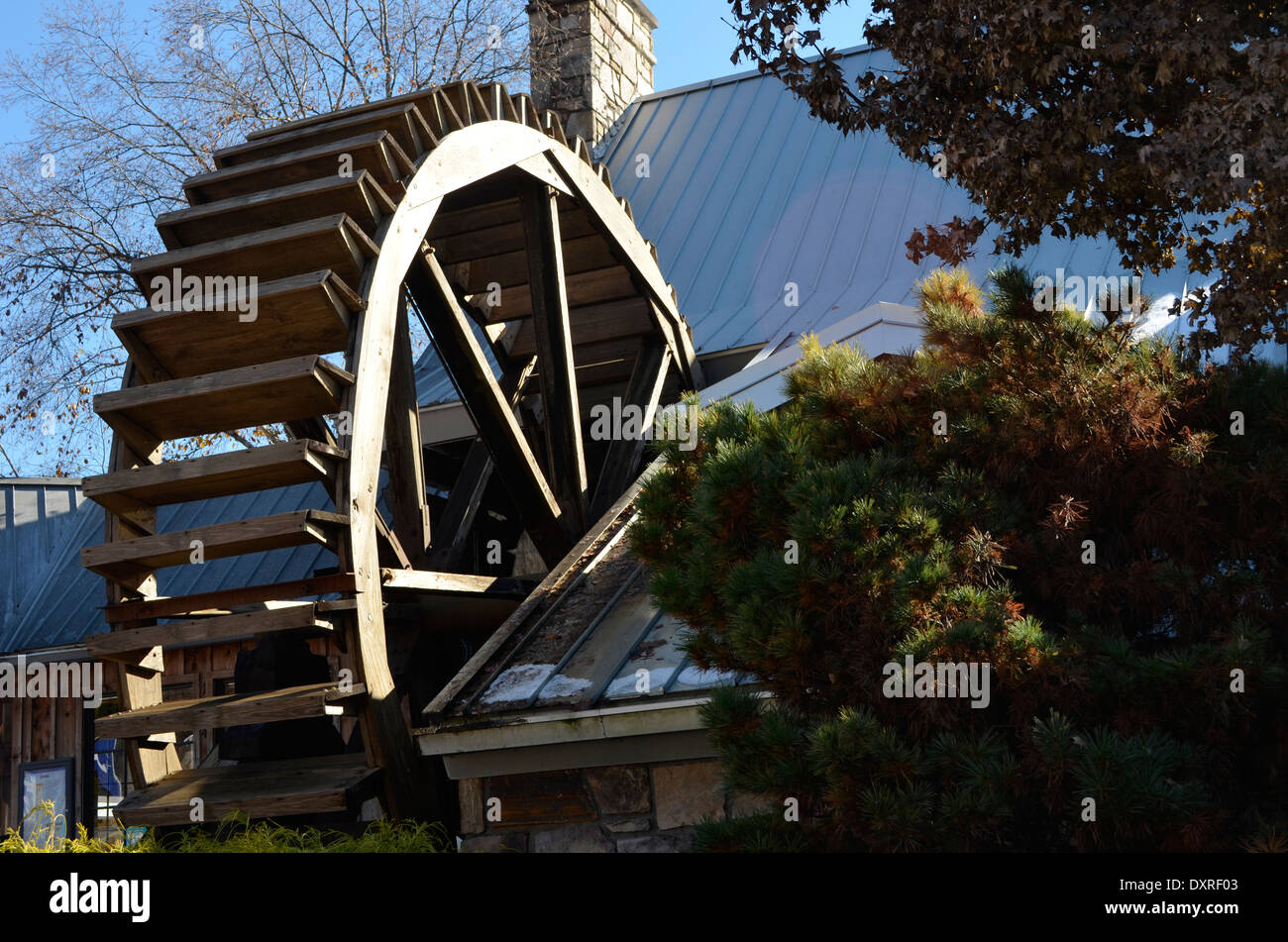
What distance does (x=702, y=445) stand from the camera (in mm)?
4293

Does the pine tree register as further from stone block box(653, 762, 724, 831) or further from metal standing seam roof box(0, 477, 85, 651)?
metal standing seam roof box(0, 477, 85, 651)

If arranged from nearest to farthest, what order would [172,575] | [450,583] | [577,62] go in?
[450,583] → [172,575] → [577,62]

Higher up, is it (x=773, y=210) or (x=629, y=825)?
(x=773, y=210)

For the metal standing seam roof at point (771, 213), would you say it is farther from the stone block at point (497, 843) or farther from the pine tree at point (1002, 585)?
the stone block at point (497, 843)

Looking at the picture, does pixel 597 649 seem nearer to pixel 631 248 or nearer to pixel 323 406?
pixel 323 406

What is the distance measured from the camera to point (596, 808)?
15.8ft

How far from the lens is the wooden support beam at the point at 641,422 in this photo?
8609mm

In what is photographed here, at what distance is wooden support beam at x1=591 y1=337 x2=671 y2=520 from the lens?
339 inches

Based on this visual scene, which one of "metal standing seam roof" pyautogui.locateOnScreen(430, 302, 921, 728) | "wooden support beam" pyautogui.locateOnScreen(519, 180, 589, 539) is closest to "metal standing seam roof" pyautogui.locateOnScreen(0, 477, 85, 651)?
"wooden support beam" pyautogui.locateOnScreen(519, 180, 589, 539)

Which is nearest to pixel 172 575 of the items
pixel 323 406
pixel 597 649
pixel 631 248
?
pixel 631 248

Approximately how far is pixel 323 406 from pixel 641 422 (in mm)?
3577

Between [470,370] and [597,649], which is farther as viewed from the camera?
[470,370]
